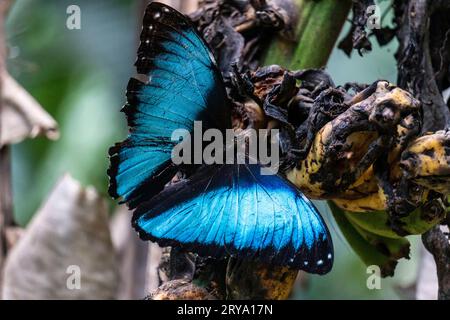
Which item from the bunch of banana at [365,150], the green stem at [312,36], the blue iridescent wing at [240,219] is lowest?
the blue iridescent wing at [240,219]

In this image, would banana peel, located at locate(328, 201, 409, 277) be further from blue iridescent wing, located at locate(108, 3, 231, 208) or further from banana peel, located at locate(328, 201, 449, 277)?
blue iridescent wing, located at locate(108, 3, 231, 208)

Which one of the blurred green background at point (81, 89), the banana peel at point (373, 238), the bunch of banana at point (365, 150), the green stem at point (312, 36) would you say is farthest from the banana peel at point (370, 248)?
the blurred green background at point (81, 89)

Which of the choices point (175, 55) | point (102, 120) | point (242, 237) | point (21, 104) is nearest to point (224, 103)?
point (175, 55)

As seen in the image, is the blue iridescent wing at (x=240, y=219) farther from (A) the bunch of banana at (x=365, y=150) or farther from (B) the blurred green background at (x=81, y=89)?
(B) the blurred green background at (x=81, y=89)

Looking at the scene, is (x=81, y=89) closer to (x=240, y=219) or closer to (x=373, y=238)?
(x=373, y=238)

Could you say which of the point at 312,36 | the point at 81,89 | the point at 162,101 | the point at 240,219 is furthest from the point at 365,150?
the point at 81,89

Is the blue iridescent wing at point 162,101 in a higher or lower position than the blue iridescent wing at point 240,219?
higher
